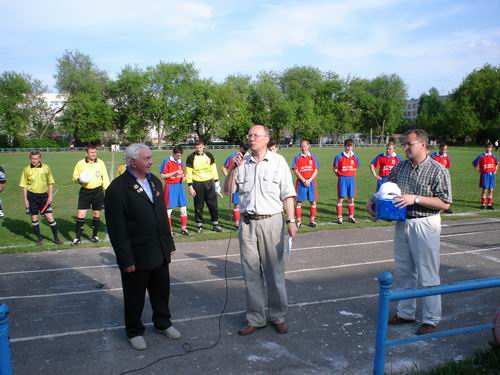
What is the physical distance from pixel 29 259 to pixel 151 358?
5023 millimetres

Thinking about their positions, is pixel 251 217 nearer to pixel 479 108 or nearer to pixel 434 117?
pixel 479 108

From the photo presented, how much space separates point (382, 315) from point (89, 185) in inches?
302

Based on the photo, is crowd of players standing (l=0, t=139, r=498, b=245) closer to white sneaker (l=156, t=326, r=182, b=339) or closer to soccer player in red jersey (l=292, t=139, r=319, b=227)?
soccer player in red jersey (l=292, t=139, r=319, b=227)

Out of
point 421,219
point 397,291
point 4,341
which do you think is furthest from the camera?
point 421,219

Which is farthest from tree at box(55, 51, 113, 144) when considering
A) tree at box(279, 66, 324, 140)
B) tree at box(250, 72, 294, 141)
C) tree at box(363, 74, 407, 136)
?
tree at box(363, 74, 407, 136)

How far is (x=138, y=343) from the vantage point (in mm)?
4352

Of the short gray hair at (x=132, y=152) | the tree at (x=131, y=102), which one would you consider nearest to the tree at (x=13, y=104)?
the tree at (x=131, y=102)

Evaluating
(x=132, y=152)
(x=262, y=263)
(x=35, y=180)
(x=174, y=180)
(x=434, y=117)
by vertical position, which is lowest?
(x=262, y=263)

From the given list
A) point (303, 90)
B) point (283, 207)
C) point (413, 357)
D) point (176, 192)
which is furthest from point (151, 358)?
point (303, 90)

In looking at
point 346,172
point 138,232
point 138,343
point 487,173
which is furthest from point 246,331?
point 487,173

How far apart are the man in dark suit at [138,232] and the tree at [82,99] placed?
244 ft

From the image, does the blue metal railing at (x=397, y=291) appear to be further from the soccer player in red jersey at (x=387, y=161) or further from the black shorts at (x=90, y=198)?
the soccer player in red jersey at (x=387, y=161)

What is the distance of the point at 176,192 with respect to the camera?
10008mm

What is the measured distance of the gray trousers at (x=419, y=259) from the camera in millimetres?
4375
